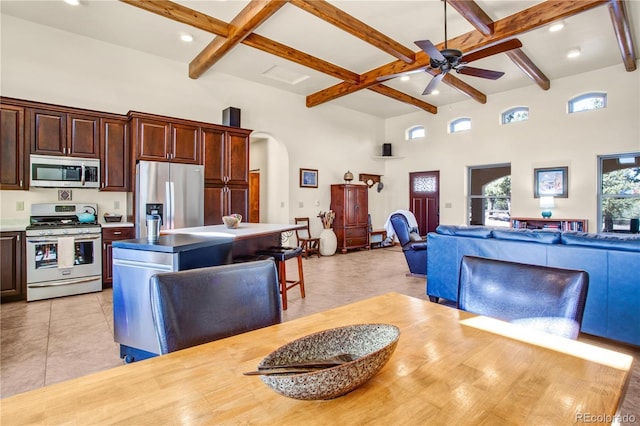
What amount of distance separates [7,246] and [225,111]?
3557 mm

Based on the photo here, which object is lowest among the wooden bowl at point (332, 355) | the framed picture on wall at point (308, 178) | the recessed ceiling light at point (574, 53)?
the wooden bowl at point (332, 355)

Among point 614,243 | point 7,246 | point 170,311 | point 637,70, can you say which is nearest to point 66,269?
point 7,246

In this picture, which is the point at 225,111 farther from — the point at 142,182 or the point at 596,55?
the point at 596,55

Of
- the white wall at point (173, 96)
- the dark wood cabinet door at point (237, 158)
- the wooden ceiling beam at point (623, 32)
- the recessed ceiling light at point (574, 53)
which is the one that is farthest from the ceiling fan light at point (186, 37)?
the recessed ceiling light at point (574, 53)

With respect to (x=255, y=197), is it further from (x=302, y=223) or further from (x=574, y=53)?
(x=574, y=53)

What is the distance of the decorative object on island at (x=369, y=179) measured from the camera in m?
8.85

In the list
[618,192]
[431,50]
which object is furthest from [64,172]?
[618,192]

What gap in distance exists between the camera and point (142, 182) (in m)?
4.57

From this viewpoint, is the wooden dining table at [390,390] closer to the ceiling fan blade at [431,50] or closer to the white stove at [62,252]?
the ceiling fan blade at [431,50]

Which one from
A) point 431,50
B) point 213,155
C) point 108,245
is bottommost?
point 108,245

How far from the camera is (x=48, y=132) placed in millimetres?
4145

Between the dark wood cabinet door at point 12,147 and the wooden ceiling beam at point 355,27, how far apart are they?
3.53 metres

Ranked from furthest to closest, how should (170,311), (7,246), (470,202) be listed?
1. (470,202)
2. (7,246)
3. (170,311)

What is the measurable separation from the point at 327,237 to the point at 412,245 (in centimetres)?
287
